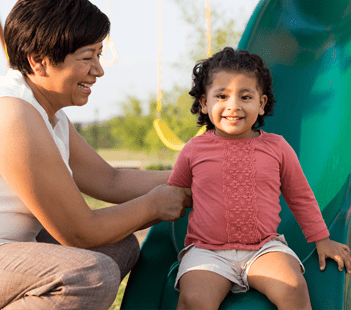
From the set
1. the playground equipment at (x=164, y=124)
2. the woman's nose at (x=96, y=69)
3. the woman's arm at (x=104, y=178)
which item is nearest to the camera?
the woman's nose at (x=96, y=69)

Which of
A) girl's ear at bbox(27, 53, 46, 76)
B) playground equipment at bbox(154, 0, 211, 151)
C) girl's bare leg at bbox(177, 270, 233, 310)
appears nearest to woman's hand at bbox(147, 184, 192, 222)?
girl's bare leg at bbox(177, 270, 233, 310)

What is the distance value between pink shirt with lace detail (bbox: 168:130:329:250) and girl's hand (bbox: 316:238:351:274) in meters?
0.03

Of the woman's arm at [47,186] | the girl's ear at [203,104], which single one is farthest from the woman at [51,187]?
the girl's ear at [203,104]

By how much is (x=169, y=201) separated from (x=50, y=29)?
650 mm

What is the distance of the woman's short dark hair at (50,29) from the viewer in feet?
4.18

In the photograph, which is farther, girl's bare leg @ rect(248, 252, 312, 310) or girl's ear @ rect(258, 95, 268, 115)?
girl's ear @ rect(258, 95, 268, 115)

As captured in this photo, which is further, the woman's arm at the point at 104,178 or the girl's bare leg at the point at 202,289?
the woman's arm at the point at 104,178

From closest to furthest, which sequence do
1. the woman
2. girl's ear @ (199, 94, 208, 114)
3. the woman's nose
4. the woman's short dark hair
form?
the woman
the woman's short dark hair
the woman's nose
girl's ear @ (199, 94, 208, 114)

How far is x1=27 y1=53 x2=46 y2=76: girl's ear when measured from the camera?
1310 mm

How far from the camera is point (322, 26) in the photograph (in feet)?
6.67

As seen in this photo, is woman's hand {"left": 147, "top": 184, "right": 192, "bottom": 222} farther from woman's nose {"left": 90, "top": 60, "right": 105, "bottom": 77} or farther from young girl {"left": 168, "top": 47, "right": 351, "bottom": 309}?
woman's nose {"left": 90, "top": 60, "right": 105, "bottom": 77}

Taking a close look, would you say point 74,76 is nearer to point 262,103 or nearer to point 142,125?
point 262,103

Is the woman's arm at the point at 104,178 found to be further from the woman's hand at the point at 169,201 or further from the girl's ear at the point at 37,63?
the girl's ear at the point at 37,63

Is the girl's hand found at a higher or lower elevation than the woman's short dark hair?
lower
